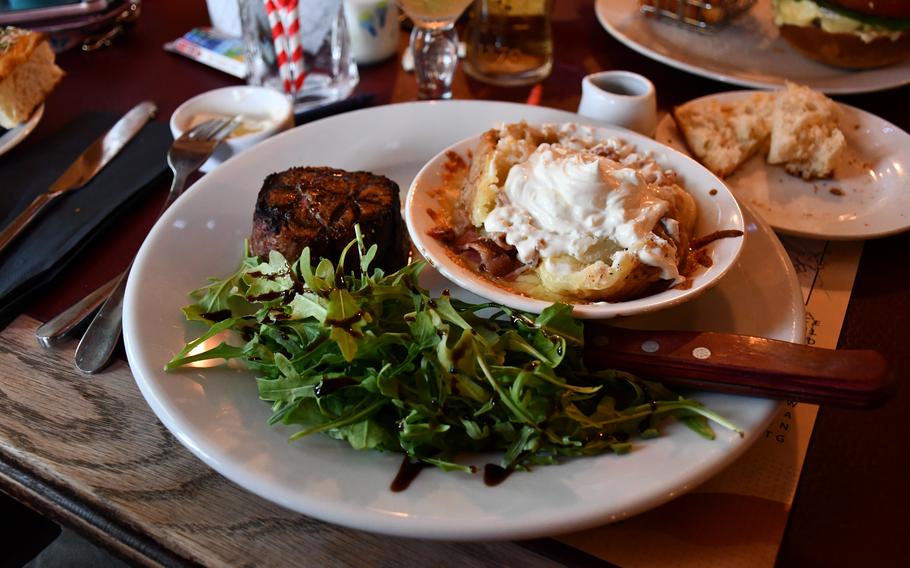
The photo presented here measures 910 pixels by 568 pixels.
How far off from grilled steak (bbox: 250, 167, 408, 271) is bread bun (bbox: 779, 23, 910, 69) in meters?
1.77

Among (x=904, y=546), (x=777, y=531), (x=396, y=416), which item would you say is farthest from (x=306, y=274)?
(x=904, y=546)

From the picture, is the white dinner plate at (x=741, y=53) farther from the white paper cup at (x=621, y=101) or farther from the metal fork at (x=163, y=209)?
the metal fork at (x=163, y=209)

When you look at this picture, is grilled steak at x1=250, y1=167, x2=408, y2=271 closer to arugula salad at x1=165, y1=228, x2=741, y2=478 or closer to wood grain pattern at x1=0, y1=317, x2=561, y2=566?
arugula salad at x1=165, y1=228, x2=741, y2=478

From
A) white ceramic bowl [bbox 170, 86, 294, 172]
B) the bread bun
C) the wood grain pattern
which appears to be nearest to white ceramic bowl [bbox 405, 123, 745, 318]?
the wood grain pattern

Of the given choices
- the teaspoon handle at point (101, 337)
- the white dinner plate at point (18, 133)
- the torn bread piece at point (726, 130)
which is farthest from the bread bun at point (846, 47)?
the white dinner plate at point (18, 133)

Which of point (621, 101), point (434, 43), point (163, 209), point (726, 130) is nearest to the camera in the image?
point (163, 209)

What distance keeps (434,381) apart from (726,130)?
137 centimetres

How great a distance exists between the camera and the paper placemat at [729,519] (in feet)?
3.75

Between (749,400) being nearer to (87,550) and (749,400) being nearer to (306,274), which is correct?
(306,274)

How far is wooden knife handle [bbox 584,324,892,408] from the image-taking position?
1.10 m

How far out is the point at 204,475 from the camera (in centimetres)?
126

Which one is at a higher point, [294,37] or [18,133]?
[294,37]

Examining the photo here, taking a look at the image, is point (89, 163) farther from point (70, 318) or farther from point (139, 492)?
point (139, 492)

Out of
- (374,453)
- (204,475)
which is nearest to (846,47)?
(374,453)
